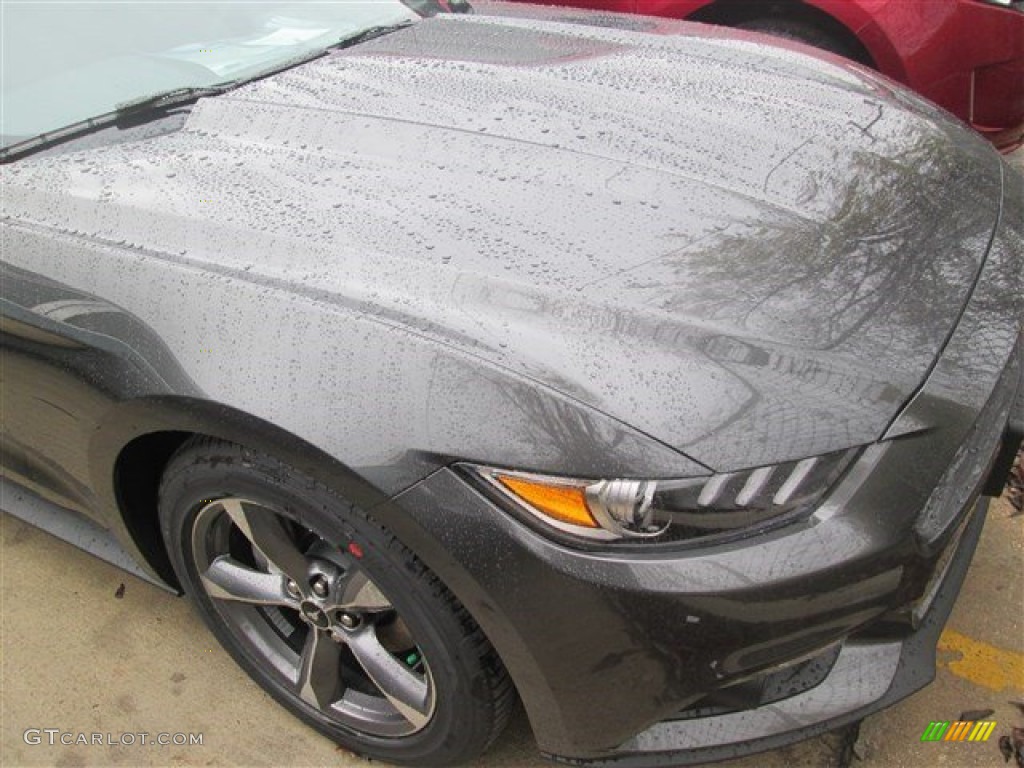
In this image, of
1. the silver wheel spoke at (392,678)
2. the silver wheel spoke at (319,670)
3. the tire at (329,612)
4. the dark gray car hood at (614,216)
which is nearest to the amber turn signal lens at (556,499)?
the dark gray car hood at (614,216)

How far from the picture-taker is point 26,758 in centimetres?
194

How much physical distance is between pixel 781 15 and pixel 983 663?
261 centimetres

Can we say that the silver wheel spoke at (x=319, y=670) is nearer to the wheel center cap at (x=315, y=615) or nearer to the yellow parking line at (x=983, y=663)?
the wheel center cap at (x=315, y=615)

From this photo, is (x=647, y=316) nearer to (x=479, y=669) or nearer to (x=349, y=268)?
(x=349, y=268)

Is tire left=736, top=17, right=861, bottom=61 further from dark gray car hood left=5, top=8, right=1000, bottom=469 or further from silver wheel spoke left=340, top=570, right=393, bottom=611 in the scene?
silver wheel spoke left=340, top=570, right=393, bottom=611

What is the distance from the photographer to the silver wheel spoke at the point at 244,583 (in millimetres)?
1758

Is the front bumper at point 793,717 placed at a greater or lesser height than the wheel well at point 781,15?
lesser

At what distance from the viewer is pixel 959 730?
1.83 metres

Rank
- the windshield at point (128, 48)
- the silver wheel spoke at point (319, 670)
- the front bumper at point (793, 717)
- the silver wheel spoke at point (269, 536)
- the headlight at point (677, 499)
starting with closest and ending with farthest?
1. the headlight at point (677, 499)
2. the front bumper at point (793, 717)
3. the silver wheel spoke at point (269, 536)
4. the silver wheel spoke at point (319, 670)
5. the windshield at point (128, 48)

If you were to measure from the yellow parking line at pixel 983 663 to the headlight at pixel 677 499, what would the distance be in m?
0.91

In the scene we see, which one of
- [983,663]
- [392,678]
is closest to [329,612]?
[392,678]

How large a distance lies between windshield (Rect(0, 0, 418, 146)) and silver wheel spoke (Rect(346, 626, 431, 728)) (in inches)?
54.3

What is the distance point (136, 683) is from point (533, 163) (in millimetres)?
1558

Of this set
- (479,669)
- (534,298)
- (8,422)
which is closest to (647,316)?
(534,298)
